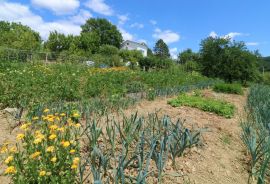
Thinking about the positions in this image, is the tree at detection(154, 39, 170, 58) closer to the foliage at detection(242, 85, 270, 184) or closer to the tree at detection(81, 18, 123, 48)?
the tree at detection(81, 18, 123, 48)

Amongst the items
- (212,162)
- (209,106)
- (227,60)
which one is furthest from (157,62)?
(212,162)

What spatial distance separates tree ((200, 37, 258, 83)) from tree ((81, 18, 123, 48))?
130ft

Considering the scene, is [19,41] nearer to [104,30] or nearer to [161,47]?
[104,30]

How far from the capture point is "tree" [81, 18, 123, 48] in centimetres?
6066

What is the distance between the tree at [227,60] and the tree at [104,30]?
130 feet

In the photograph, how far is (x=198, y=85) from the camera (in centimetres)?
1352

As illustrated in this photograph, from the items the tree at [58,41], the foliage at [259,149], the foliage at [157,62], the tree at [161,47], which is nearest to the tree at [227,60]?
the foliage at [157,62]

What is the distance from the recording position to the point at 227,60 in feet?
70.0

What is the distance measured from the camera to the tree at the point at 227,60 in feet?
68.5

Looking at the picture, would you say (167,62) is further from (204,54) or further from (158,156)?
(158,156)

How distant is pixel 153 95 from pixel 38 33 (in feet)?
181

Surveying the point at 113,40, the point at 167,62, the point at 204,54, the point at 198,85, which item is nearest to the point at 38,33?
the point at 113,40

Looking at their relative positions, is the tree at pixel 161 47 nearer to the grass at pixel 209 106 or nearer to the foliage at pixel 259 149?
the grass at pixel 209 106

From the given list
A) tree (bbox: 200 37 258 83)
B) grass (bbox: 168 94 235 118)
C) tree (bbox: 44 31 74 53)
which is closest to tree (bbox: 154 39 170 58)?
tree (bbox: 44 31 74 53)
